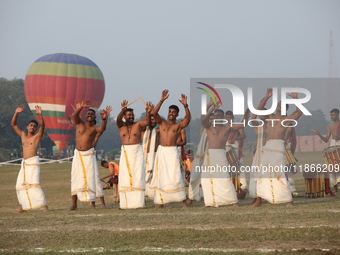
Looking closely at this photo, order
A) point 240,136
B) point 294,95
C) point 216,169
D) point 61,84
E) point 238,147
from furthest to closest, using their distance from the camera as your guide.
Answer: point 61,84 < point 238,147 < point 240,136 < point 216,169 < point 294,95

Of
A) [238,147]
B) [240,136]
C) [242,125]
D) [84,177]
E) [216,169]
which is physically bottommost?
[84,177]

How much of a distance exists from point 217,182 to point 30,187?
168 inches

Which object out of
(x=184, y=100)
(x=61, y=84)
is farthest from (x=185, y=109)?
(x=61, y=84)

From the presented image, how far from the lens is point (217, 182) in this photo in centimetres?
1514

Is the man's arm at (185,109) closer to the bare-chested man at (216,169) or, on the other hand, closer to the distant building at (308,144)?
the bare-chested man at (216,169)

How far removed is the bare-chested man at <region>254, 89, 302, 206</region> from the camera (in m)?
14.5

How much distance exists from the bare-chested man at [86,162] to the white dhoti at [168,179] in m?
1.42

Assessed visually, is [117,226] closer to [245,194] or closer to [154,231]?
[154,231]

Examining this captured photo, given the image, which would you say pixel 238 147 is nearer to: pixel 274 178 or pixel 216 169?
pixel 216 169

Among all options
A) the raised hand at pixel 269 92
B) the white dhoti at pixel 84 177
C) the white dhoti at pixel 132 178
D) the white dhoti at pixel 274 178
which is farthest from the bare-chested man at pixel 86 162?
the white dhoti at pixel 274 178

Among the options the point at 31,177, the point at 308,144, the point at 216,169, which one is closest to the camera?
the point at 216,169

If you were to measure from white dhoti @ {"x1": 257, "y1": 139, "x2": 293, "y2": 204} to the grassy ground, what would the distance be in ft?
0.86

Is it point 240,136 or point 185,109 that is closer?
point 185,109

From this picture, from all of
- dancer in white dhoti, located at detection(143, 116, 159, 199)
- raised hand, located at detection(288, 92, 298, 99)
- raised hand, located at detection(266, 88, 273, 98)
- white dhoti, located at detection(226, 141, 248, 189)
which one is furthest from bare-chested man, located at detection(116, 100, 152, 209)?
white dhoti, located at detection(226, 141, 248, 189)
